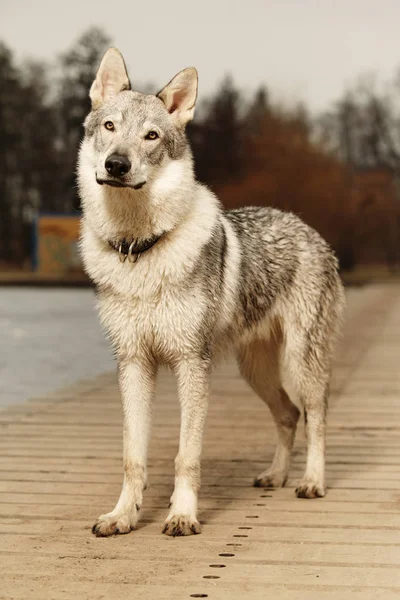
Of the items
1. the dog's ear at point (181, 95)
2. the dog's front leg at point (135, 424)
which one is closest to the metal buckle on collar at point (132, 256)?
the dog's front leg at point (135, 424)

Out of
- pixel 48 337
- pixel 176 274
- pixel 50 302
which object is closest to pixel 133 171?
pixel 176 274

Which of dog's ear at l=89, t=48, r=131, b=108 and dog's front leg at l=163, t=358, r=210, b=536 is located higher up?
dog's ear at l=89, t=48, r=131, b=108

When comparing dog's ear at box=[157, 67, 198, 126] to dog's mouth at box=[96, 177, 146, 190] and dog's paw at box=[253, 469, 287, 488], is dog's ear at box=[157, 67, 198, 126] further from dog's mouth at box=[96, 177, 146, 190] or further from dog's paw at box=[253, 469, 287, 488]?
dog's paw at box=[253, 469, 287, 488]

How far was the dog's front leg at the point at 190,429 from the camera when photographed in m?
4.38

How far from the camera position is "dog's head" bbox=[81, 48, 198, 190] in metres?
4.17

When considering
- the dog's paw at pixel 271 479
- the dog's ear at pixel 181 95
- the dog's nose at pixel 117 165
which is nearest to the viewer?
the dog's nose at pixel 117 165

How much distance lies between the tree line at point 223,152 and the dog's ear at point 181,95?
39.6 metres

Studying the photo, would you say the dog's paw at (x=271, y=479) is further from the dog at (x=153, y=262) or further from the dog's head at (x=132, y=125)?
the dog's head at (x=132, y=125)

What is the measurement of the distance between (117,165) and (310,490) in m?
1.84

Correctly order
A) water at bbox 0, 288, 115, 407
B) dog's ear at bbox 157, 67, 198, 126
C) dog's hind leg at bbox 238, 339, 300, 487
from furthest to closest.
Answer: water at bbox 0, 288, 115, 407
dog's hind leg at bbox 238, 339, 300, 487
dog's ear at bbox 157, 67, 198, 126

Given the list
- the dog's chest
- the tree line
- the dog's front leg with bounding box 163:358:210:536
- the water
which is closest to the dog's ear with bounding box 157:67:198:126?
the dog's chest

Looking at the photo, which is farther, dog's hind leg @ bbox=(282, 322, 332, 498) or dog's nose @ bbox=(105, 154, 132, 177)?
dog's hind leg @ bbox=(282, 322, 332, 498)

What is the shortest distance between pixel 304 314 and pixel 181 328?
105cm

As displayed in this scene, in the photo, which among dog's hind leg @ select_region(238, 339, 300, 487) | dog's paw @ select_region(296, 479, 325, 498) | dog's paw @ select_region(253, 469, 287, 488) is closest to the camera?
dog's paw @ select_region(296, 479, 325, 498)
